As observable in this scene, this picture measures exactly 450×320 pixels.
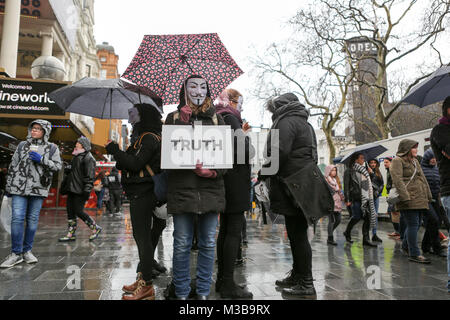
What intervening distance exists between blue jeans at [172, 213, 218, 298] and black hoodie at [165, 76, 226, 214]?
113 millimetres

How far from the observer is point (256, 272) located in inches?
166

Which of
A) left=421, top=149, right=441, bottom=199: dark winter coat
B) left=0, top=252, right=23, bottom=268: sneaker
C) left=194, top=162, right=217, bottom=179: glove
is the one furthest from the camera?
left=421, top=149, right=441, bottom=199: dark winter coat

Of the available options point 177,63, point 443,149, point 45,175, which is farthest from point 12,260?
point 443,149

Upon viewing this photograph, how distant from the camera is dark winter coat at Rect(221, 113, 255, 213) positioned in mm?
3135

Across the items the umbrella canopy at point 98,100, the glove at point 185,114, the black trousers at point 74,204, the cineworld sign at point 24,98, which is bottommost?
the black trousers at point 74,204

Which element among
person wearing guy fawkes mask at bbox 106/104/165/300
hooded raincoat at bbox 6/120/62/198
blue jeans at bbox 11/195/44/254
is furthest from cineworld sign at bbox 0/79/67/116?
person wearing guy fawkes mask at bbox 106/104/165/300

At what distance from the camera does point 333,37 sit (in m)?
19.8

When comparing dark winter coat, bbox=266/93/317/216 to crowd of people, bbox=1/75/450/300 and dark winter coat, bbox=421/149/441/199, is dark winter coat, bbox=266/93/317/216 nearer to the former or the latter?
crowd of people, bbox=1/75/450/300

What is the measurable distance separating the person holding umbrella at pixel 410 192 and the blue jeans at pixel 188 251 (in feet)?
11.6

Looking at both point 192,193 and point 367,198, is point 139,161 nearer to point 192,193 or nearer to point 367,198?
point 192,193

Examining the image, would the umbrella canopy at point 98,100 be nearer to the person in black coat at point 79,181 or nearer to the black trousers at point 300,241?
the person in black coat at point 79,181

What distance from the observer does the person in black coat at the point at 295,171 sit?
327cm

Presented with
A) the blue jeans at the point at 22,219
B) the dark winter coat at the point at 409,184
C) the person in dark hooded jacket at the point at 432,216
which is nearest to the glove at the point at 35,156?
the blue jeans at the point at 22,219
